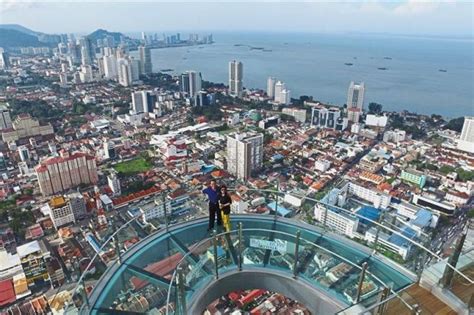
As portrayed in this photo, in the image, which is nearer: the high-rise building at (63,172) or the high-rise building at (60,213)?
the high-rise building at (60,213)

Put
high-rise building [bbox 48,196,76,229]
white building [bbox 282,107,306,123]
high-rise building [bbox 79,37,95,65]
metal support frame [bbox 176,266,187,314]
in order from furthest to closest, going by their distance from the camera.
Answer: high-rise building [bbox 79,37,95,65], white building [bbox 282,107,306,123], high-rise building [bbox 48,196,76,229], metal support frame [bbox 176,266,187,314]

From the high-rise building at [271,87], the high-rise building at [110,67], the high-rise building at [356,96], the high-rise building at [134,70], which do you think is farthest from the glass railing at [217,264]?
the high-rise building at [110,67]

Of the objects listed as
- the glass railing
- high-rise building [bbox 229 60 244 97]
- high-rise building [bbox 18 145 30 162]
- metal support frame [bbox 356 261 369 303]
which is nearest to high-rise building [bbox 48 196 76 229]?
high-rise building [bbox 18 145 30 162]

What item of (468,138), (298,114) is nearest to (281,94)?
(298,114)

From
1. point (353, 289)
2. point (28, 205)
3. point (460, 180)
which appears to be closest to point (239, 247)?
point (353, 289)

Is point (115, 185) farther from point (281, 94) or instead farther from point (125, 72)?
point (125, 72)

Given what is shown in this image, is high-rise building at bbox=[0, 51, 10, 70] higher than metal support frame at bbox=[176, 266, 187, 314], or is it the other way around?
metal support frame at bbox=[176, 266, 187, 314]

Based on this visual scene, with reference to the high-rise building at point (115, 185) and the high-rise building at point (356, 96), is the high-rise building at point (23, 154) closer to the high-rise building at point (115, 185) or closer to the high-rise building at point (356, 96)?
the high-rise building at point (115, 185)

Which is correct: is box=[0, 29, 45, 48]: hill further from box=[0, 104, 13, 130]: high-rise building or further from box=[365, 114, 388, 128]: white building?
box=[365, 114, 388, 128]: white building
